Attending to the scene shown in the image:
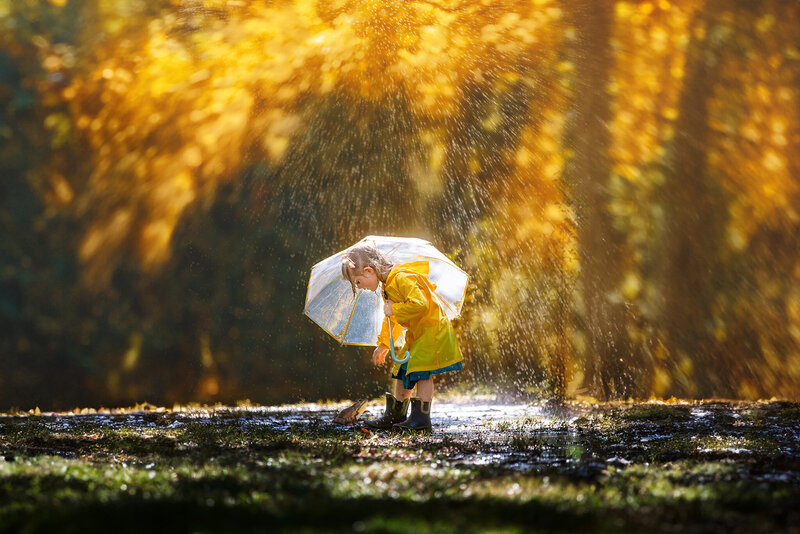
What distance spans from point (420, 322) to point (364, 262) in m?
0.60

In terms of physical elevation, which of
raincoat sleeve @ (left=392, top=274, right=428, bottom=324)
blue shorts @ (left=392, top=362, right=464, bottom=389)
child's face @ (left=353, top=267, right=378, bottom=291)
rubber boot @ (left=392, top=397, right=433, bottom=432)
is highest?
child's face @ (left=353, top=267, right=378, bottom=291)

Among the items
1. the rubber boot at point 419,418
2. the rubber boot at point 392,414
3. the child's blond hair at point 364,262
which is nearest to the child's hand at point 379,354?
the rubber boot at point 392,414

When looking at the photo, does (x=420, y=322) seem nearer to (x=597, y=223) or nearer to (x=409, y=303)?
(x=409, y=303)

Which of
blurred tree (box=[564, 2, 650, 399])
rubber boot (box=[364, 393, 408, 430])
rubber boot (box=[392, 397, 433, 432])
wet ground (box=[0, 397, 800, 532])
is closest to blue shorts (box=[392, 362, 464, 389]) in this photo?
rubber boot (box=[392, 397, 433, 432])

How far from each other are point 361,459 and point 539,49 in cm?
693

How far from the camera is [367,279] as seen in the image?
6137 millimetres

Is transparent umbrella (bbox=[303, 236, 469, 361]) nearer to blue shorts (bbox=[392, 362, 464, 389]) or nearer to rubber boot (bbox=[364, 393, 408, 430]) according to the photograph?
rubber boot (bbox=[364, 393, 408, 430])

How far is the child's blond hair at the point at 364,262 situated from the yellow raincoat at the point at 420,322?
10 centimetres

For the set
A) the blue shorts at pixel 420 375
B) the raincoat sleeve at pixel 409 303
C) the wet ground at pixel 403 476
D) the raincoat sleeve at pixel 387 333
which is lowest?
the wet ground at pixel 403 476

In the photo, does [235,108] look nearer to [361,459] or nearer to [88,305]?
[88,305]

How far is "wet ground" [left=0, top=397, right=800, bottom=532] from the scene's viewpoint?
8.72ft

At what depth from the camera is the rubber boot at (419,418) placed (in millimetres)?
6000

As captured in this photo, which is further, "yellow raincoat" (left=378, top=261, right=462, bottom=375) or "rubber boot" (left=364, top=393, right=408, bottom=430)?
"rubber boot" (left=364, top=393, right=408, bottom=430)

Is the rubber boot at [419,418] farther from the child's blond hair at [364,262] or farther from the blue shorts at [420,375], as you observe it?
the child's blond hair at [364,262]
